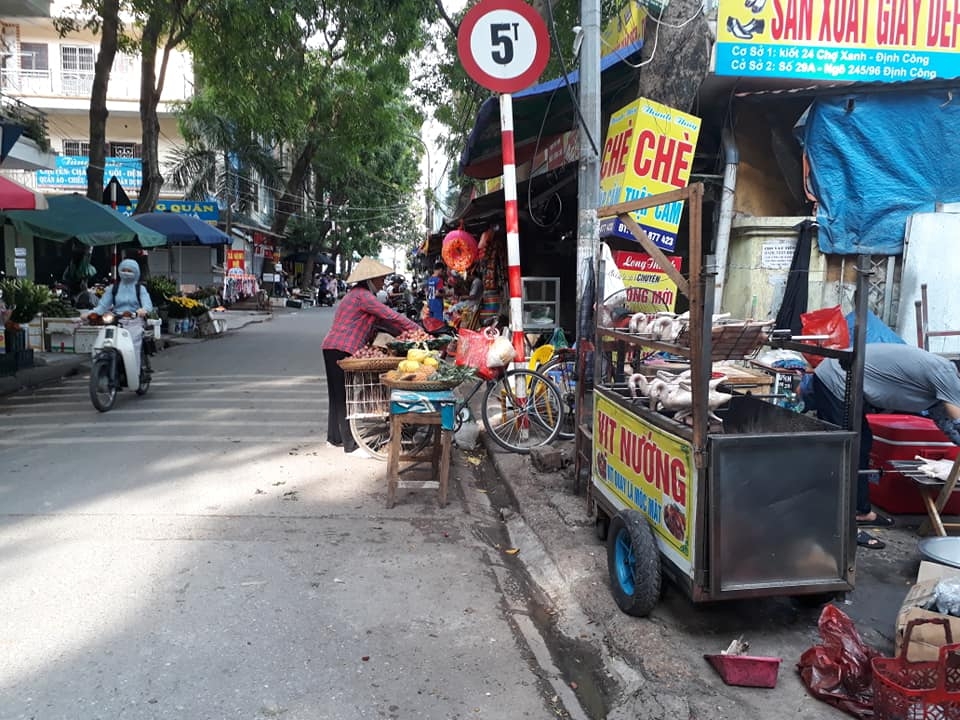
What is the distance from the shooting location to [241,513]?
511cm

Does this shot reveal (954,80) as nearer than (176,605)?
No

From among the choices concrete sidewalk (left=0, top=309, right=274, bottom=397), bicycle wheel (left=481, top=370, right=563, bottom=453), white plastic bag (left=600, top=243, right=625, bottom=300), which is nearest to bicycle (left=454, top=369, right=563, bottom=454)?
bicycle wheel (left=481, top=370, right=563, bottom=453)

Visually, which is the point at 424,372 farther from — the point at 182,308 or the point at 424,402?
the point at 182,308

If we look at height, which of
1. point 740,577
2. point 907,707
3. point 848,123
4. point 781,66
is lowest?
point 907,707

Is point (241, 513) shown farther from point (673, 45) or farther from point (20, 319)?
point (20, 319)

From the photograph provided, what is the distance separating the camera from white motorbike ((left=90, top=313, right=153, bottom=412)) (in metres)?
8.27

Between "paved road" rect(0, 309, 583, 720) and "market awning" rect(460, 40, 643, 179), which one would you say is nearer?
"paved road" rect(0, 309, 583, 720)

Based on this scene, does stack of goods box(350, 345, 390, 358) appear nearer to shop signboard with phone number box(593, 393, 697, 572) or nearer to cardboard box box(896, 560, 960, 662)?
shop signboard with phone number box(593, 393, 697, 572)

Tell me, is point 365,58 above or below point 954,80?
above

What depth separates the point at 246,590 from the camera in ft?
12.7

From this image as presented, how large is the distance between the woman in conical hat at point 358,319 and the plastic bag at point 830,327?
10.4ft

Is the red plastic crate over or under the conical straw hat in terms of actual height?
under

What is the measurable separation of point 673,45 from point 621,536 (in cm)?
566

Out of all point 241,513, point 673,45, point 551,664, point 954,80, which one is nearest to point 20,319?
point 241,513
